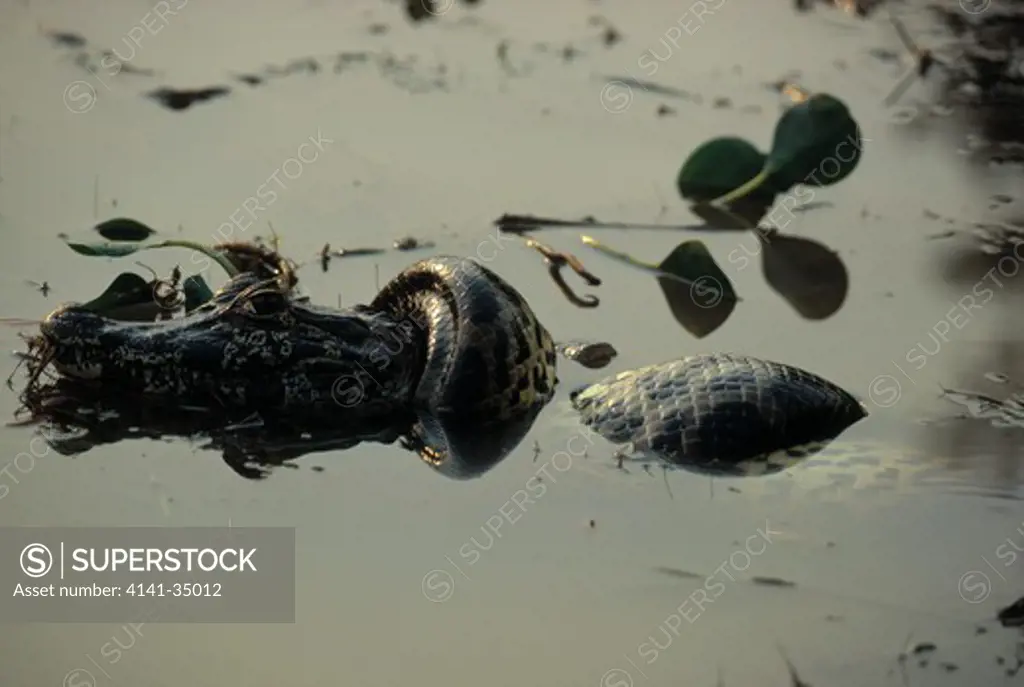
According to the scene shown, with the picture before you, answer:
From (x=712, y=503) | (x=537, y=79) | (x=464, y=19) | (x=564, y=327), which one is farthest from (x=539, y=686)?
(x=464, y=19)

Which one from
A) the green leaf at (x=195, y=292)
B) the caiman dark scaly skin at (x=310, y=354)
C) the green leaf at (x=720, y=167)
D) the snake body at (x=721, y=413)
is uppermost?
the green leaf at (x=720, y=167)

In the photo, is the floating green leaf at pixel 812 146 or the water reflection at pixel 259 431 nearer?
the water reflection at pixel 259 431

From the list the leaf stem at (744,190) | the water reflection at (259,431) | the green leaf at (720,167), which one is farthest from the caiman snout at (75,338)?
the leaf stem at (744,190)

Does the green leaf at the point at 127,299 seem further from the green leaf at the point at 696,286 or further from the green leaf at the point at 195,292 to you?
the green leaf at the point at 696,286

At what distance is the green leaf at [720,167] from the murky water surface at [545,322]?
0.21 m

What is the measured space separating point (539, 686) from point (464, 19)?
8342 mm

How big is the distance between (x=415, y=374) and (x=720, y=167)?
9.43 ft

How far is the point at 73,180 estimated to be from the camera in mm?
9164

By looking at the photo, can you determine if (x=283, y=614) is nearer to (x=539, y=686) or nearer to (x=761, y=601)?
(x=539, y=686)

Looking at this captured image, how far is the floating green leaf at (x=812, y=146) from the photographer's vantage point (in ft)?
28.6

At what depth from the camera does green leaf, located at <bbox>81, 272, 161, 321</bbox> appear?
744 cm

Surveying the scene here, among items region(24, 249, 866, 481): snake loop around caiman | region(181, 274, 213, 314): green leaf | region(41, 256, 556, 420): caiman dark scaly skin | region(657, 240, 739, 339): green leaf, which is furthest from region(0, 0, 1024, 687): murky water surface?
region(181, 274, 213, 314): green leaf

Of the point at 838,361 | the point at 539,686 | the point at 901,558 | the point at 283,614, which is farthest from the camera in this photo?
the point at 838,361

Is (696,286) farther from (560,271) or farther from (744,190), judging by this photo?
(744,190)
